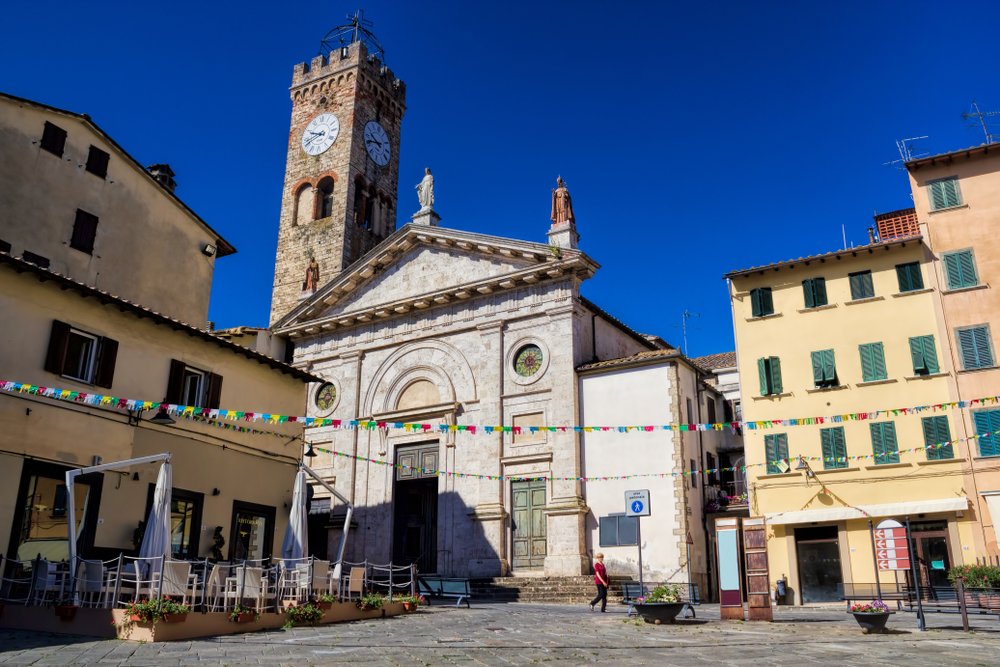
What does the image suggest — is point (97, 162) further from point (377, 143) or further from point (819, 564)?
point (377, 143)

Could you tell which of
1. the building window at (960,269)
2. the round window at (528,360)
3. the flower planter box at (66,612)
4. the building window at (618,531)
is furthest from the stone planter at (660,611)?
the building window at (960,269)

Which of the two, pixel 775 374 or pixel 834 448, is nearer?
pixel 834 448

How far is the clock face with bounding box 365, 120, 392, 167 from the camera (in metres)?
46.5

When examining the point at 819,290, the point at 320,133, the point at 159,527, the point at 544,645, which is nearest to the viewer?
the point at 544,645

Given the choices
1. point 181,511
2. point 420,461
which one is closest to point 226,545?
point 181,511

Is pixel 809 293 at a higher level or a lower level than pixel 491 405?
higher

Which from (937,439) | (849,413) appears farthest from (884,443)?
(937,439)

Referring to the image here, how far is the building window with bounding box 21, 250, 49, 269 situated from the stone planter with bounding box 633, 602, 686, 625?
1635cm

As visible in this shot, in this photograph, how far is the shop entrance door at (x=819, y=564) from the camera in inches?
918

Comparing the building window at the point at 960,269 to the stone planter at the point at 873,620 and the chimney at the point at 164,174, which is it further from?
the chimney at the point at 164,174

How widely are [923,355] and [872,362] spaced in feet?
4.26

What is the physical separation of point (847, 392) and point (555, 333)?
29.7 feet

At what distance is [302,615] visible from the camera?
14242 millimetres

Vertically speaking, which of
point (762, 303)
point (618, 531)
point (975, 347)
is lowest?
point (618, 531)
